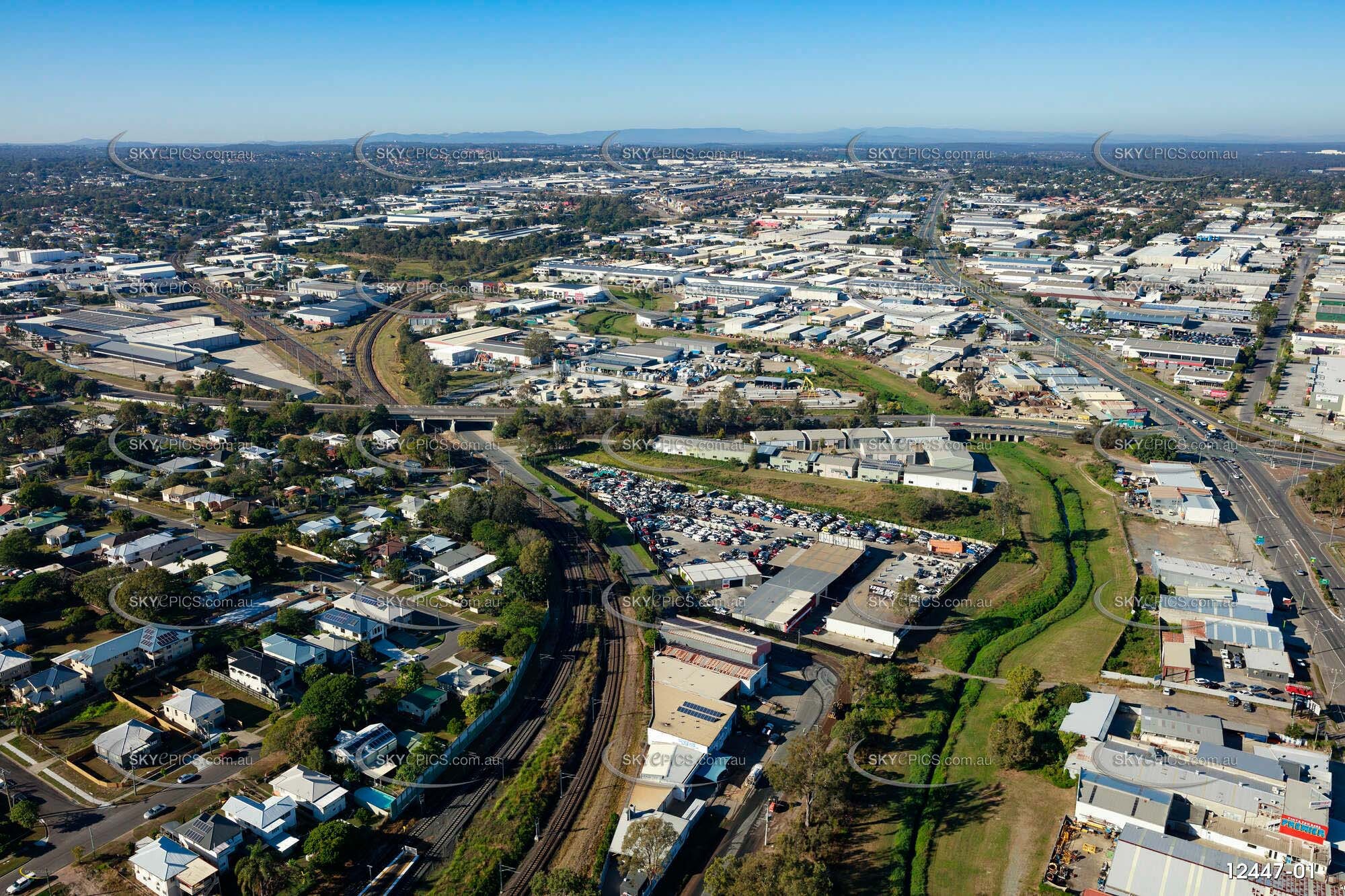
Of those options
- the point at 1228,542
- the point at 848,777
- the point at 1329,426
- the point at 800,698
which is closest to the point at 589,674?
the point at 800,698

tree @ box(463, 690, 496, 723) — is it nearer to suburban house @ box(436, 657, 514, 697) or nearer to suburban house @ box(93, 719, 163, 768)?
suburban house @ box(436, 657, 514, 697)

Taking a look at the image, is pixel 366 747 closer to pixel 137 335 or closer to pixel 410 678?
pixel 410 678

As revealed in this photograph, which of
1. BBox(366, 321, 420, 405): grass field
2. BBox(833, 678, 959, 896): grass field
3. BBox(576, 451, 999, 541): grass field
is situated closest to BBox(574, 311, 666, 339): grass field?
BBox(366, 321, 420, 405): grass field

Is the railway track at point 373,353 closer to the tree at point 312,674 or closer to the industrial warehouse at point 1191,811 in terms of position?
the tree at point 312,674

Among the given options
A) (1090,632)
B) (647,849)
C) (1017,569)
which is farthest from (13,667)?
(1017,569)

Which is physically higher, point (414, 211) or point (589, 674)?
point (414, 211)

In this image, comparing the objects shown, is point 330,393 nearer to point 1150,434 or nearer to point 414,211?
point 1150,434
